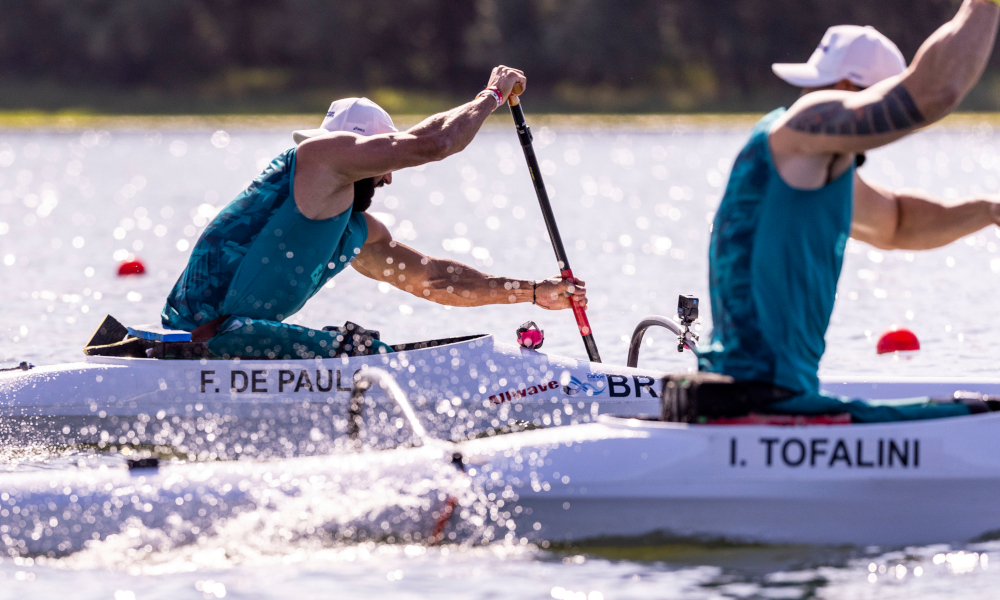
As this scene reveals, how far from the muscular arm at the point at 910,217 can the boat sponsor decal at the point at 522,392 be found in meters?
2.44

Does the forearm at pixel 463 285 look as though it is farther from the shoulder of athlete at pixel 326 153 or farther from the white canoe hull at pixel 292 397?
the shoulder of athlete at pixel 326 153

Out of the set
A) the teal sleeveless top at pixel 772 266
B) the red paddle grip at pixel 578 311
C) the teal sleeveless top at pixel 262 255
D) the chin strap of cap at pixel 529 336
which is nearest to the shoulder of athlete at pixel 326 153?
the teal sleeveless top at pixel 262 255

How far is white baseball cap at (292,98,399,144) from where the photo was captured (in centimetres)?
771

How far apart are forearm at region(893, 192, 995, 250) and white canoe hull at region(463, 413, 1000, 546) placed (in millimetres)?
689

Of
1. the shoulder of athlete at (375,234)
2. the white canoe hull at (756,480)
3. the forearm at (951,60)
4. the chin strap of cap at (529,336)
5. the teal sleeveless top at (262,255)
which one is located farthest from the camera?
the shoulder of athlete at (375,234)

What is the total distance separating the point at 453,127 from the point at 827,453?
2.73 meters

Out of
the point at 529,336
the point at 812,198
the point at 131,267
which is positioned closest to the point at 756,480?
the point at 812,198

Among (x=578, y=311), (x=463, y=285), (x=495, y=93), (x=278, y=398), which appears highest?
(x=495, y=93)

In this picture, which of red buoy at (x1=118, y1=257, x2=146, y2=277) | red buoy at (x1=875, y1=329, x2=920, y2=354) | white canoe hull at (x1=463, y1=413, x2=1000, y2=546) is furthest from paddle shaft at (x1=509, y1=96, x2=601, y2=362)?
red buoy at (x1=118, y1=257, x2=146, y2=277)

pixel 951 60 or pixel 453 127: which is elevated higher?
pixel 453 127

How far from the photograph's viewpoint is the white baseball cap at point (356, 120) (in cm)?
771

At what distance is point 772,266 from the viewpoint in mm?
5234

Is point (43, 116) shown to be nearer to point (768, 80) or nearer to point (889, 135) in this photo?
point (768, 80)

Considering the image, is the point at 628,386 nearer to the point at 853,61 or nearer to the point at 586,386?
the point at 586,386
